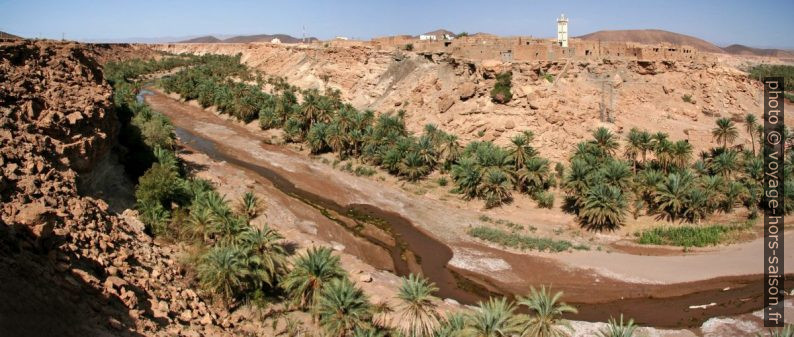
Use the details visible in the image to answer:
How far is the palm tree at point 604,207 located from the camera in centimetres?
2683

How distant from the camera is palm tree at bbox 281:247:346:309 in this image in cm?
1656

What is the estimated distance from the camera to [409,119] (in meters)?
44.4

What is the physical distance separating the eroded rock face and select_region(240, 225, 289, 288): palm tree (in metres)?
1.82

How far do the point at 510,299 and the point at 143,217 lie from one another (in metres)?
15.1

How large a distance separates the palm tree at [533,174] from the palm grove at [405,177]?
2.9 inches

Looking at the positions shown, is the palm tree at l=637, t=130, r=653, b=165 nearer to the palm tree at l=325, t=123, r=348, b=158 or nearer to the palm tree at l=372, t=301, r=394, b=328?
the palm tree at l=325, t=123, r=348, b=158

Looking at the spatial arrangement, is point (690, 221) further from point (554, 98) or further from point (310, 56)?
point (310, 56)

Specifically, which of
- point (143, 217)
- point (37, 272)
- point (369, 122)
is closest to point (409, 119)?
point (369, 122)

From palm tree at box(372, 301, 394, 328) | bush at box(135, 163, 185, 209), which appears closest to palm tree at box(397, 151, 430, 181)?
bush at box(135, 163, 185, 209)

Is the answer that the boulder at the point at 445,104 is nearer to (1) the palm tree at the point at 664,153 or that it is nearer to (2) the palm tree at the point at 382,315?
(1) the palm tree at the point at 664,153

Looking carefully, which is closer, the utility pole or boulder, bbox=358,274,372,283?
boulder, bbox=358,274,372,283

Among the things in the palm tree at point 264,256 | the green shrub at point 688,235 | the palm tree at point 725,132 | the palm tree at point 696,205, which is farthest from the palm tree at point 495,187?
the palm tree at point 264,256

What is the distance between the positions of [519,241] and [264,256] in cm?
1361

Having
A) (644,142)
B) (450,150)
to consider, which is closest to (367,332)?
(450,150)
